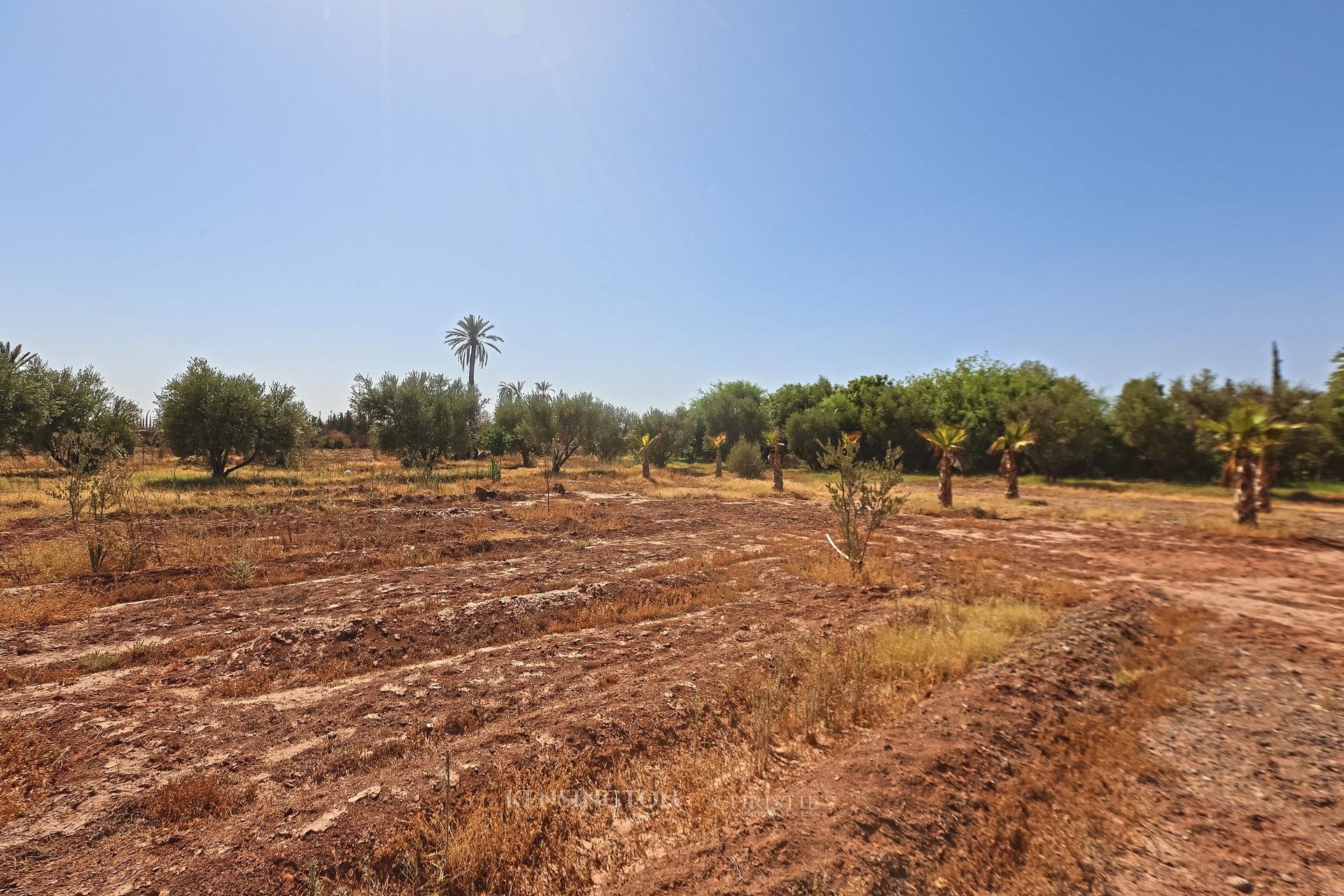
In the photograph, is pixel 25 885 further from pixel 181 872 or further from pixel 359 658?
pixel 359 658

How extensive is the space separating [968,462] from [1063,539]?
987 inches

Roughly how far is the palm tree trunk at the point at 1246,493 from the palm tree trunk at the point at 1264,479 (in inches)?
26.6

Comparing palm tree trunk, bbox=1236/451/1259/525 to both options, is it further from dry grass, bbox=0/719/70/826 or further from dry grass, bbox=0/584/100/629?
dry grass, bbox=0/584/100/629

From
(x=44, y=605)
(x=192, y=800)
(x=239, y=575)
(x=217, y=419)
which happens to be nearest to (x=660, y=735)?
(x=192, y=800)

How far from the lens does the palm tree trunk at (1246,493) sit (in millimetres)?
16312

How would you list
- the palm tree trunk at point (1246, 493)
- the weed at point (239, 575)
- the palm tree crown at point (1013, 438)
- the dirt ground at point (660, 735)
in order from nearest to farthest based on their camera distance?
the dirt ground at point (660, 735), the weed at point (239, 575), the palm tree trunk at point (1246, 493), the palm tree crown at point (1013, 438)

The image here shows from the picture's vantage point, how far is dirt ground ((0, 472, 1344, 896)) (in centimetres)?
306

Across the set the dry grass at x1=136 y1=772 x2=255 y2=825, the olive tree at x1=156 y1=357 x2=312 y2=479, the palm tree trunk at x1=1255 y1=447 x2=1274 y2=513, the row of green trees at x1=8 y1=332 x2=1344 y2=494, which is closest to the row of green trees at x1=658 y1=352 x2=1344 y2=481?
the row of green trees at x1=8 y1=332 x2=1344 y2=494

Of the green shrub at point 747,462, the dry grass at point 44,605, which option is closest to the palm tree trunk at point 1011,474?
the green shrub at point 747,462

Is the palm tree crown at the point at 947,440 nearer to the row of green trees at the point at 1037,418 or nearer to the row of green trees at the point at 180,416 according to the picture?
the row of green trees at the point at 1037,418

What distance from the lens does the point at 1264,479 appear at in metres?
17.8

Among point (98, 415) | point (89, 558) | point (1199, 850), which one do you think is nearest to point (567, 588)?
point (1199, 850)

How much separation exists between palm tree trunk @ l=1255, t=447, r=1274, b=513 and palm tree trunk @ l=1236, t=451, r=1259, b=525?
676 mm

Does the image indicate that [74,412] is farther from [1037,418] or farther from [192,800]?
[1037,418]
